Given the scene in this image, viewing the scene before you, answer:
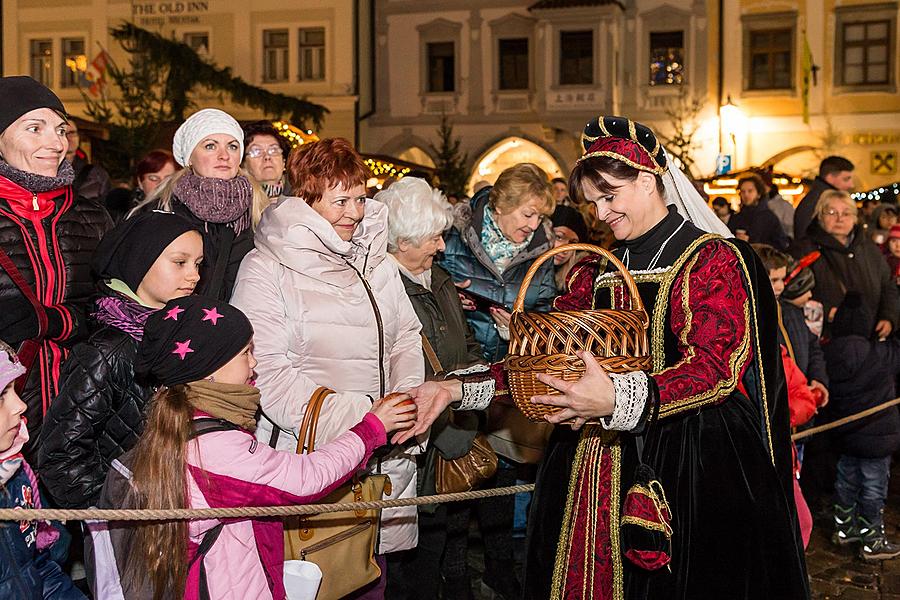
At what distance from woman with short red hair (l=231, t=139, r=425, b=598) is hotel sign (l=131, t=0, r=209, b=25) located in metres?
29.8

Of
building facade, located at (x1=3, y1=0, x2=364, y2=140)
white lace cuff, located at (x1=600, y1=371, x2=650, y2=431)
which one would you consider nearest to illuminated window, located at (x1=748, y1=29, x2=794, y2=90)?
building facade, located at (x1=3, y1=0, x2=364, y2=140)

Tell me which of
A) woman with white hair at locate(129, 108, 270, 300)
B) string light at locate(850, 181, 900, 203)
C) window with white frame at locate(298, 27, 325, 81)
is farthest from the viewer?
window with white frame at locate(298, 27, 325, 81)

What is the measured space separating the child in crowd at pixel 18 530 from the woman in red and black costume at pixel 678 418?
5.04ft

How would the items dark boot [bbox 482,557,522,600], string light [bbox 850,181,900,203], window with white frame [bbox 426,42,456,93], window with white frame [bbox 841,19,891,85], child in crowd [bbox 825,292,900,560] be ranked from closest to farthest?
dark boot [bbox 482,557,522,600]
child in crowd [bbox 825,292,900,560]
string light [bbox 850,181,900,203]
window with white frame [bbox 841,19,891,85]
window with white frame [bbox 426,42,456,93]

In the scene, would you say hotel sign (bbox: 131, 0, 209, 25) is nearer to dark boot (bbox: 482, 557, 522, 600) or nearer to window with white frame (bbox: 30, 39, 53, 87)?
window with white frame (bbox: 30, 39, 53, 87)

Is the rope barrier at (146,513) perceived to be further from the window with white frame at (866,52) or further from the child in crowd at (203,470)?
the window with white frame at (866,52)

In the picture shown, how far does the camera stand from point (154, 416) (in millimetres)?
3025

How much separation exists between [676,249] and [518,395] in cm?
71

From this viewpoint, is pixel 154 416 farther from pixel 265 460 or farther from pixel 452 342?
pixel 452 342

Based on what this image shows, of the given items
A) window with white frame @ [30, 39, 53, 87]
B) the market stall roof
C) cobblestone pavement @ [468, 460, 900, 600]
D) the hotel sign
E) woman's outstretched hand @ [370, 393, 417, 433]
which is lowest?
cobblestone pavement @ [468, 460, 900, 600]

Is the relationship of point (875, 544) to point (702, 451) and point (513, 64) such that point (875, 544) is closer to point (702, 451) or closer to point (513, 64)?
point (702, 451)

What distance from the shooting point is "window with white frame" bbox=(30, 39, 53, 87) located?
109ft

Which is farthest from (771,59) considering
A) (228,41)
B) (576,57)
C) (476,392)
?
(476,392)

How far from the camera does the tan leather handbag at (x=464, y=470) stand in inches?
196
